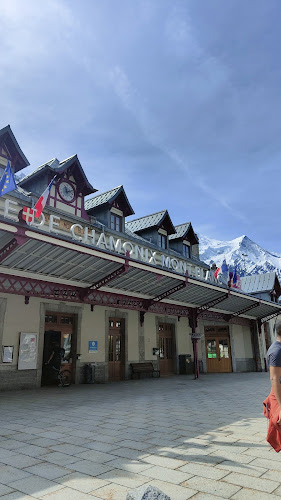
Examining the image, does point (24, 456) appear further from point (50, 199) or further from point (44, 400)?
point (50, 199)

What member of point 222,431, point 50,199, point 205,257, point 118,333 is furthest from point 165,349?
point 205,257

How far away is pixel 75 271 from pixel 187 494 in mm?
8183

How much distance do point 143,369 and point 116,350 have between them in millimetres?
1615

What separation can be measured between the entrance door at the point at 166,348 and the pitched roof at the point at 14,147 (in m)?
10.4

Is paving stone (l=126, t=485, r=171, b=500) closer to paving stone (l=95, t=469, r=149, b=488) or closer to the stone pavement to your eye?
the stone pavement

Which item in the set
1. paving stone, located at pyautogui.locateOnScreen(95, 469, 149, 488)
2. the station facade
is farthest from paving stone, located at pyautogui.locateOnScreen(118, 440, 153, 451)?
the station facade

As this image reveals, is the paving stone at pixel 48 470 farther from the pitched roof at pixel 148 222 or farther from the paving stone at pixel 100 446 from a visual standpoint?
the pitched roof at pixel 148 222

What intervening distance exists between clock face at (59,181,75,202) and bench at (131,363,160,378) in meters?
7.65

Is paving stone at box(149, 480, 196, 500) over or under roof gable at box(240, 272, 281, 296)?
under

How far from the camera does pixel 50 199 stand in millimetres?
12453

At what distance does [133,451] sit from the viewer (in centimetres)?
447

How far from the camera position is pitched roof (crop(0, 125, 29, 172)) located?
36.0ft

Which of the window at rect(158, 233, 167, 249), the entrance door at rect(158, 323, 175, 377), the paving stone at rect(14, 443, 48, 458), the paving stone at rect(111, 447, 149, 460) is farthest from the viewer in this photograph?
the window at rect(158, 233, 167, 249)

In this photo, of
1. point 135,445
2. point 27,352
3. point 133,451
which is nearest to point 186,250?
point 27,352
